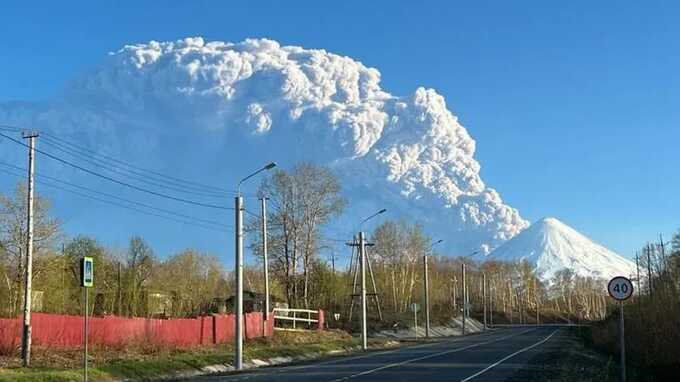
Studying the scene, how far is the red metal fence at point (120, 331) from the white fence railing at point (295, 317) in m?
11.0

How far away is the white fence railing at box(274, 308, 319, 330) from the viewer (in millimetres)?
62606

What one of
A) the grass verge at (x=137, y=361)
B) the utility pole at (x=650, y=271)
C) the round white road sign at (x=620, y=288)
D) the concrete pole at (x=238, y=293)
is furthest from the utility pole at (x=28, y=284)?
the utility pole at (x=650, y=271)

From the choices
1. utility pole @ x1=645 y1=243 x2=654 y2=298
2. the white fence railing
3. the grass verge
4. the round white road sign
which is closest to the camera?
the round white road sign

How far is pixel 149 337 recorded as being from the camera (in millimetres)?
40562

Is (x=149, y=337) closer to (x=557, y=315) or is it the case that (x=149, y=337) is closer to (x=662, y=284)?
(x=662, y=284)

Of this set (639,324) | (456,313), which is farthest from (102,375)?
(456,313)

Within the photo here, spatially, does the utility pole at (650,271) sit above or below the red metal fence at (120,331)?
above

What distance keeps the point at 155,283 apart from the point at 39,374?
156 feet

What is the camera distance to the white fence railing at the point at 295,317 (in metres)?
62.6

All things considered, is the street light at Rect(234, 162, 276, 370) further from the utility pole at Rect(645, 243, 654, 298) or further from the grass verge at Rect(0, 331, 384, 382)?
the utility pole at Rect(645, 243, 654, 298)

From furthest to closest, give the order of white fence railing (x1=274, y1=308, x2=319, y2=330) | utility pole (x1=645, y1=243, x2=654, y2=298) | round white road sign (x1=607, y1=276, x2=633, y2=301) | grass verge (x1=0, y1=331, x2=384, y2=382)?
white fence railing (x1=274, y1=308, x2=319, y2=330) → utility pole (x1=645, y1=243, x2=654, y2=298) → grass verge (x1=0, y1=331, x2=384, y2=382) → round white road sign (x1=607, y1=276, x2=633, y2=301)

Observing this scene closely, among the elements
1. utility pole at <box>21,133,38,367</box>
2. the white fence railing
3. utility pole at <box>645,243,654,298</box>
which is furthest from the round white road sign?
the white fence railing

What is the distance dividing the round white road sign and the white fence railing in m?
36.9

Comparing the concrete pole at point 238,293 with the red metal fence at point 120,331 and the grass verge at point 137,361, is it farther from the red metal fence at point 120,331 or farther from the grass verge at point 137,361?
the red metal fence at point 120,331
